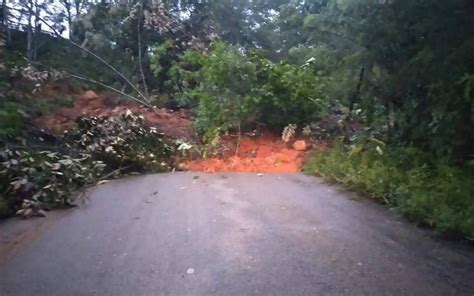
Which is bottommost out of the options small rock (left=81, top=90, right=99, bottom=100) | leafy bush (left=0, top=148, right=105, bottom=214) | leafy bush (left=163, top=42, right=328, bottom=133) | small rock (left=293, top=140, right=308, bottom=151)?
leafy bush (left=0, top=148, right=105, bottom=214)

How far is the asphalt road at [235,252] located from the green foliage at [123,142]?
220 centimetres

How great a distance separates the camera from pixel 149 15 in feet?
38.9

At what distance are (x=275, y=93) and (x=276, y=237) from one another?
6.00 metres

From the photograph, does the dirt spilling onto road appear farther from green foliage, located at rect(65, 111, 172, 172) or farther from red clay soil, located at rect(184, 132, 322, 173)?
green foliage, located at rect(65, 111, 172, 172)

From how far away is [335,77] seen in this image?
7.62 metres

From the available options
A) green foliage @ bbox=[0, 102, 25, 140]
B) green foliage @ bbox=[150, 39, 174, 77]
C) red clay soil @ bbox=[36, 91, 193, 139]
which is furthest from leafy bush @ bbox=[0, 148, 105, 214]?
green foliage @ bbox=[150, 39, 174, 77]

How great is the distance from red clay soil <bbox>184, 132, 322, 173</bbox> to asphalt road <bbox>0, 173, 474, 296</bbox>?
2971mm

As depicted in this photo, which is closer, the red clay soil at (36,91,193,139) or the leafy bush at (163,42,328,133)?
the leafy bush at (163,42,328,133)

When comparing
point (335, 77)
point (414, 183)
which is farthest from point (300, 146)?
point (414, 183)

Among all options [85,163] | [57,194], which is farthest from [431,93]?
[85,163]

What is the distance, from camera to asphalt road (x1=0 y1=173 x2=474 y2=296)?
3.07m

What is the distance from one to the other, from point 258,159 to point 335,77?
2.42 m

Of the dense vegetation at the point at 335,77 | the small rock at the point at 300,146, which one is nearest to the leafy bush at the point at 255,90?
the dense vegetation at the point at 335,77

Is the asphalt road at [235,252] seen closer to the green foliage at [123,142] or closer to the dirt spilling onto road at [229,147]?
the green foliage at [123,142]
